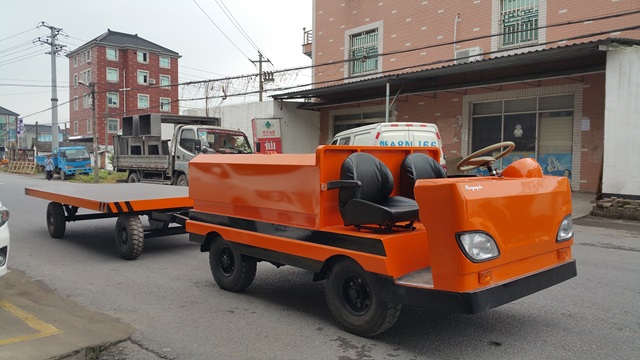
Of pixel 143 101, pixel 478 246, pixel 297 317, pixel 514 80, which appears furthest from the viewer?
pixel 143 101

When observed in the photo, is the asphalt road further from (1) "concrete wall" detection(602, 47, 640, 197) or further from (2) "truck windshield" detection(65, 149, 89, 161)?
(2) "truck windshield" detection(65, 149, 89, 161)

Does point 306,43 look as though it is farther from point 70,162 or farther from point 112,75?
point 112,75

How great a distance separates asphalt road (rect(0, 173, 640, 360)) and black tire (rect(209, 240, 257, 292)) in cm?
15

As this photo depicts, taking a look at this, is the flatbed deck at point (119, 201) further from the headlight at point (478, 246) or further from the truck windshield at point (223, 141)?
the truck windshield at point (223, 141)

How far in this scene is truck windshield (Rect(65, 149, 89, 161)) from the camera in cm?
3600

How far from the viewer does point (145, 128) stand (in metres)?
19.4

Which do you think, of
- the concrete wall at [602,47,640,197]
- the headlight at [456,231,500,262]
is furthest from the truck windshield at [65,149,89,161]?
the headlight at [456,231,500,262]

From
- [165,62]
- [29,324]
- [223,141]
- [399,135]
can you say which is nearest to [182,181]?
[223,141]

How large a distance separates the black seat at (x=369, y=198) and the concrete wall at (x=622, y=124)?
9.75 metres

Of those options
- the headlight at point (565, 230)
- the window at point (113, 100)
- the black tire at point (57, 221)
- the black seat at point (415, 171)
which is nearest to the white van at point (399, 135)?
the black seat at point (415, 171)

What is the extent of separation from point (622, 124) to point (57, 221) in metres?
12.6

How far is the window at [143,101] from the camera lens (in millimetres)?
66312

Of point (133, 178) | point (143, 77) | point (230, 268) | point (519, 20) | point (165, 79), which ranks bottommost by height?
point (230, 268)

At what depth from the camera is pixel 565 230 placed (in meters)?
4.33
